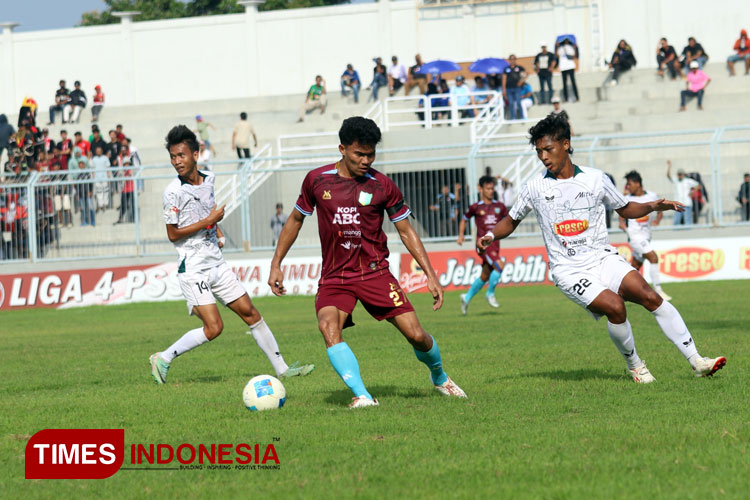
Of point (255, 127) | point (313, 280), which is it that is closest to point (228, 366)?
point (313, 280)

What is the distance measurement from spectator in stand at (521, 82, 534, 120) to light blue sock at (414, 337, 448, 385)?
2635 cm

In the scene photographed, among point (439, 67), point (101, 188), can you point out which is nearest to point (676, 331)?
point (101, 188)

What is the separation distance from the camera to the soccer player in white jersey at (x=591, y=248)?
360 inches

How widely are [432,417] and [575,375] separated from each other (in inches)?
107

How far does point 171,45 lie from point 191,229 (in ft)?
127

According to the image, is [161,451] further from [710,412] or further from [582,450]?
[710,412]

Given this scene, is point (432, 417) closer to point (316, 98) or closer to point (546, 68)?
point (546, 68)

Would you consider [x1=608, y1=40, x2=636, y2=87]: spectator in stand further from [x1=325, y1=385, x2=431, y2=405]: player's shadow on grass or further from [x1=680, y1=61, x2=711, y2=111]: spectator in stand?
[x1=325, y1=385, x2=431, y2=405]: player's shadow on grass

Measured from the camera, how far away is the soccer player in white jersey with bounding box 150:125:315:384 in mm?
10539

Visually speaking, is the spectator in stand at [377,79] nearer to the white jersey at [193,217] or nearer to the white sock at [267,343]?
the white jersey at [193,217]

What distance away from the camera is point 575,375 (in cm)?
1007

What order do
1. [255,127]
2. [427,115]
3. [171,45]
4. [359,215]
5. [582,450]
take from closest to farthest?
[582,450] → [359,215] → [427,115] → [255,127] → [171,45]

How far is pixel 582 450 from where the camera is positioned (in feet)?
21.0

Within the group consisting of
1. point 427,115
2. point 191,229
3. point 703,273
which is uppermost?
point 427,115
